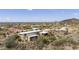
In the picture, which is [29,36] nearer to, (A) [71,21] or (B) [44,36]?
(B) [44,36]

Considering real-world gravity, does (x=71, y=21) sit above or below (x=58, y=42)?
above

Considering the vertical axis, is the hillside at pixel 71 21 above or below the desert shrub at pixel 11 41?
above

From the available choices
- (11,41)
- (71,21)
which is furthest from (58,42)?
(11,41)

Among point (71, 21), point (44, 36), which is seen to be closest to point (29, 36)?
point (44, 36)

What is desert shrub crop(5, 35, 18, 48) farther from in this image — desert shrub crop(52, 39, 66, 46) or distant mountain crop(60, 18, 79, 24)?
distant mountain crop(60, 18, 79, 24)

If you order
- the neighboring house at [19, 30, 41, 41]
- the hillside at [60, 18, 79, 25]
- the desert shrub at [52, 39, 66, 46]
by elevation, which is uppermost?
the hillside at [60, 18, 79, 25]

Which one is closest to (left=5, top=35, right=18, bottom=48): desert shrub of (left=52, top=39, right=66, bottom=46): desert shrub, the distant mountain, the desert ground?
the desert ground

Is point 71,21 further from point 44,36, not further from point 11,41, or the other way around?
point 11,41

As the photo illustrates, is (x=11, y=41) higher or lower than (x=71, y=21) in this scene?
lower

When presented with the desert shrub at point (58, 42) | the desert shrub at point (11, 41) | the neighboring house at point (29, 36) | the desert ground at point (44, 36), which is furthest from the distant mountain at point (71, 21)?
the desert shrub at point (11, 41)

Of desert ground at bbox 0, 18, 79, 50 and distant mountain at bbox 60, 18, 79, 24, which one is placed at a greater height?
distant mountain at bbox 60, 18, 79, 24

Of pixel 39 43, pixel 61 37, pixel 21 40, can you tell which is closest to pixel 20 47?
pixel 21 40

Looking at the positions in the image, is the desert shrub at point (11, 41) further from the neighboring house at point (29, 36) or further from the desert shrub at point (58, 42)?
the desert shrub at point (58, 42)
